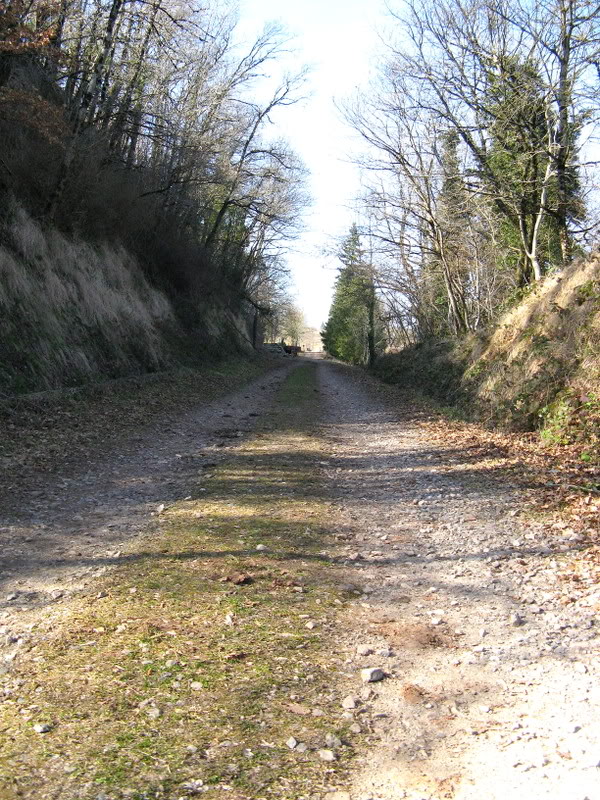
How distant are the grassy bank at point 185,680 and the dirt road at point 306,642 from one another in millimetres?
12

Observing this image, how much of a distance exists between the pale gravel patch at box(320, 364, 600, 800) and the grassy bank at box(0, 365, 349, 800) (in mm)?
283

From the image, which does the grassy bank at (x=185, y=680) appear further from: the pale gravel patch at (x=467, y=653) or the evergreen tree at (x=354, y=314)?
the evergreen tree at (x=354, y=314)

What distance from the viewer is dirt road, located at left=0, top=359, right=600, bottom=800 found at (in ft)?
9.00

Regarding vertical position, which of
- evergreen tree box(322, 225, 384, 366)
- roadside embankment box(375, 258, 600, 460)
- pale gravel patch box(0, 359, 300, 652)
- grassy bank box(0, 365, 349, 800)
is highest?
evergreen tree box(322, 225, 384, 366)

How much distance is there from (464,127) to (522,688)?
14.7 meters

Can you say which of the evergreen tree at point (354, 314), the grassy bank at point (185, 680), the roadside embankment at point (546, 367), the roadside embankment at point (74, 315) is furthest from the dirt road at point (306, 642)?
the evergreen tree at point (354, 314)

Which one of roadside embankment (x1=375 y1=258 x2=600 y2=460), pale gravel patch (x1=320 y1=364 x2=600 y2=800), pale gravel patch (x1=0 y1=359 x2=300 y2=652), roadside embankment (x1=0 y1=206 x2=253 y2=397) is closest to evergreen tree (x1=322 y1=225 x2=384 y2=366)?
roadside embankment (x1=0 y1=206 x2=253 y2=397)

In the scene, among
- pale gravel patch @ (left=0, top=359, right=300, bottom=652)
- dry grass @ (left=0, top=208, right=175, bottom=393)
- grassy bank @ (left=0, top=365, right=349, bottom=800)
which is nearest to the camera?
grassy bank @ (left=0, top=365, right=349, bottom=800)

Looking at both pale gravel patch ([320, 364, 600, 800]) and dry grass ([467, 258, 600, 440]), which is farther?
dry grass ([467, 258, 600, 440])

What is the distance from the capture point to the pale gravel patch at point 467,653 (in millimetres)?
2760

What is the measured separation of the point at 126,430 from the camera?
1109 centimetres

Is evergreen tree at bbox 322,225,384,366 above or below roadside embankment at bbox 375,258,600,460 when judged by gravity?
above

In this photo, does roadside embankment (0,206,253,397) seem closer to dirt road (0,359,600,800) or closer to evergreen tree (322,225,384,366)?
dirt road (0,359,600,800)

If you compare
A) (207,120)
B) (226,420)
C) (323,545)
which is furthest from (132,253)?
(323,545)
